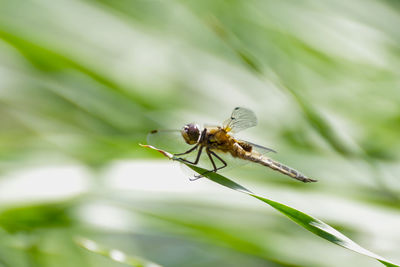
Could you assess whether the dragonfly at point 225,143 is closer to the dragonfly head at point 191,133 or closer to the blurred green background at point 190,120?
the dragonfly head at point 191,133

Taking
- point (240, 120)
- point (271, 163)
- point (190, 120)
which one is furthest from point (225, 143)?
point (190, 120)

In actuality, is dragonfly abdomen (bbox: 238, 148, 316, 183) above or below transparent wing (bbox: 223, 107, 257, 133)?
below

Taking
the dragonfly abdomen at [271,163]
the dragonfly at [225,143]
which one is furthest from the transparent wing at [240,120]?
the dragonfly abdomen at [271,163]

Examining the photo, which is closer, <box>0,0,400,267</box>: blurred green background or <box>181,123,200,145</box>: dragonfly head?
<box>0,0,400,267</box>: blurred green background

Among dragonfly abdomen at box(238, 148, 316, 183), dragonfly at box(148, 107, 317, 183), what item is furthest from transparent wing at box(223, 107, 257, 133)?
dragonfly abdomen at box(238, 148, 316, 183)

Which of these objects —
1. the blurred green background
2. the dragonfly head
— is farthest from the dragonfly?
the blurred green background

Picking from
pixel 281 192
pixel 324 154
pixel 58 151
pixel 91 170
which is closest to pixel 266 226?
pixel 281 192

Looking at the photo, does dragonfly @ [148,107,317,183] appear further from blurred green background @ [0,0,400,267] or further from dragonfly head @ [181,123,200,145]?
blurred green background @ [0,0,400,267]
